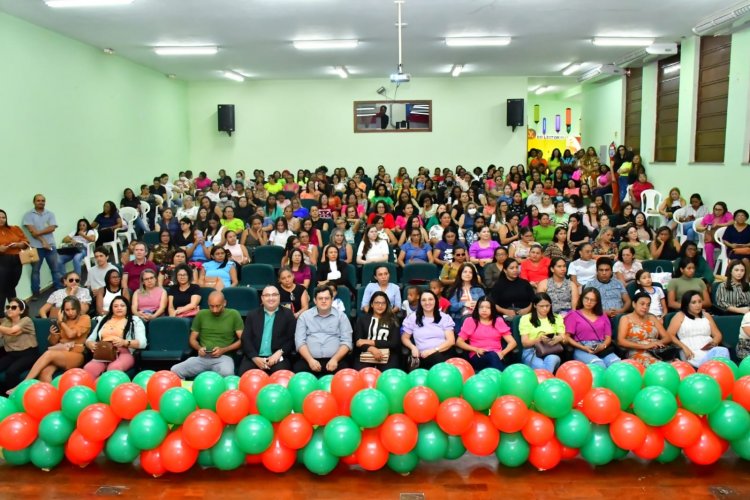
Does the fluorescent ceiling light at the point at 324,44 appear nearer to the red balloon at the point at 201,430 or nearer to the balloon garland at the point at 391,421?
the balloon garland at the point at 391,421

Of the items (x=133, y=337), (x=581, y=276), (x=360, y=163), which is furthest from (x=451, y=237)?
(x=360, y=163)

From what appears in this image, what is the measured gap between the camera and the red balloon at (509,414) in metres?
3.46

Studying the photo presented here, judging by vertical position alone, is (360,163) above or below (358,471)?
above

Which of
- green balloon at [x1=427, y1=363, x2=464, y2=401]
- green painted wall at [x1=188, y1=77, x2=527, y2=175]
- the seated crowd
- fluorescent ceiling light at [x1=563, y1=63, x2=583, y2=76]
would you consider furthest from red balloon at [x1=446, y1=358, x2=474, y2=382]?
green painted wall at [x1=188, y1=77, x2=527, y2=175]

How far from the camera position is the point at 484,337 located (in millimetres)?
4969

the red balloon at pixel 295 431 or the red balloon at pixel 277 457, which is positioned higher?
the red balloon at pixel 295 431

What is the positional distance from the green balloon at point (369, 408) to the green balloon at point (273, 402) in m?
0.37

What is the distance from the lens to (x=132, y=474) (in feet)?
12.0

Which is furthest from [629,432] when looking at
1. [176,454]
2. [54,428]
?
[54,428]

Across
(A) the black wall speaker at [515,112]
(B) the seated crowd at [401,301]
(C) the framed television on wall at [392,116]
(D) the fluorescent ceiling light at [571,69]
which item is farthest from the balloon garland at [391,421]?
(C) the framed television on wall at [392,116]

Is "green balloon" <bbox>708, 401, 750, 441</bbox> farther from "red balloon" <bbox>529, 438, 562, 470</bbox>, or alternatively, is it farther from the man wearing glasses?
the man wearing glasses

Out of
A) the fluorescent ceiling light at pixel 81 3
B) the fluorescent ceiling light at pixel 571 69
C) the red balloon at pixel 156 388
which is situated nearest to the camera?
the red balloon at pixel 156 388

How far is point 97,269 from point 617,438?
511 cm

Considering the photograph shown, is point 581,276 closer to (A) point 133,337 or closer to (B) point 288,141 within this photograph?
(A) point 133,337
